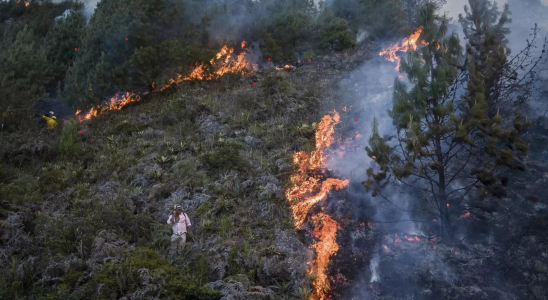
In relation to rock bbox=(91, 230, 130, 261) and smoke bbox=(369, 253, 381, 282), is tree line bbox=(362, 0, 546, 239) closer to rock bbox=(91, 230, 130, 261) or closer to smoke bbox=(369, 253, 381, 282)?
smoke bbox=(369, 253, 381, 282)

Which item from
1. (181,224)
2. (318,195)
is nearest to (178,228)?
(181,224)

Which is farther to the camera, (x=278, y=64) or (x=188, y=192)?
(x=278, y=64)

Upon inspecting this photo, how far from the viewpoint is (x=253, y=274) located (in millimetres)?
7883

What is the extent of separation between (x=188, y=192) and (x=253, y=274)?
3.85 meters

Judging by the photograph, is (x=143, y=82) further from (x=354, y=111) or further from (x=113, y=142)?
(x=354, y=111)

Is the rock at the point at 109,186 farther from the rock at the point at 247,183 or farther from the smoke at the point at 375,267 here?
the smoke at the point at 375,267

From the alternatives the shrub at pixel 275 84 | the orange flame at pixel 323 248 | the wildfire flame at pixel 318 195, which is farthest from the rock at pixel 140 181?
the shrub at pixel 275 84

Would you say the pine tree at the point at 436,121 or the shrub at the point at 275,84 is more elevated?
the shrub at the point at 275,84

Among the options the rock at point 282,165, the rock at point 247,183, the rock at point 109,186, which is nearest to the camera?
the rock at point 109,186

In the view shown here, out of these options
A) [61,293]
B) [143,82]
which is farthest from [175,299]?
[143,82]

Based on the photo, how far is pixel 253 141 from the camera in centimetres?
1366

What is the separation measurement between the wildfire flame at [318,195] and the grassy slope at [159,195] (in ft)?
1.08

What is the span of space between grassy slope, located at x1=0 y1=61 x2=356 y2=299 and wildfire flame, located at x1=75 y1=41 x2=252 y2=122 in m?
0.57

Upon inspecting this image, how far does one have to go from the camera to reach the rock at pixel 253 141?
13539 millimetres
